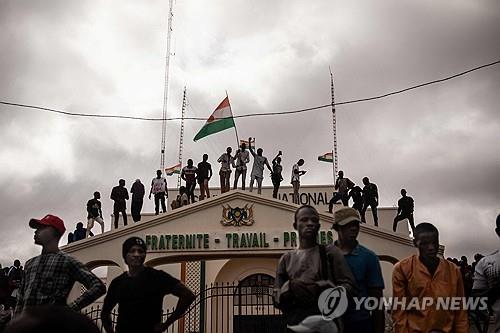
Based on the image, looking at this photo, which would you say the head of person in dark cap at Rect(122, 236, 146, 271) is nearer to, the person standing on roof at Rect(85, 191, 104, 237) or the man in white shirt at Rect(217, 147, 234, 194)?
the man in white shirt at Rect(217, 147, 234, 194)

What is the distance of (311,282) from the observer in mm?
3373

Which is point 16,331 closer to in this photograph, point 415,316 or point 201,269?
point 415,316

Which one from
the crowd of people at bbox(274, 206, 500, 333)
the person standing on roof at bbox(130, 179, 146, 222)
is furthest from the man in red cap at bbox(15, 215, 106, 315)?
the person standing on roof at bbox(130, 179, 146, 222)

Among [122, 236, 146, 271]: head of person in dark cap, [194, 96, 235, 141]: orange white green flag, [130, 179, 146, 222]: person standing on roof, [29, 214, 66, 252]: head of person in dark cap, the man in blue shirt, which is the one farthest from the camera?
[194, 96, 235, 141]: orange white green flag

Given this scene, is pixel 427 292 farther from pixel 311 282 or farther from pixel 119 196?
pixel 119 196

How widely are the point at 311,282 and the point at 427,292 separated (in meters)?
1.14

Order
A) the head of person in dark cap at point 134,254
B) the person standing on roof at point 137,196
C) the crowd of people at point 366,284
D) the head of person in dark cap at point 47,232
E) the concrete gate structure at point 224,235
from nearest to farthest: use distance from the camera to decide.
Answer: the crowd of people at point 366,284, the head of person in dark cap at point 134,254, the head of person in dark cap at point 47,232, the concrete gate structure at point 224,235, the person standing on roof at point 137,196

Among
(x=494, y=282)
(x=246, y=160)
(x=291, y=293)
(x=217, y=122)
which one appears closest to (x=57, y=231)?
(x=291, y=293)

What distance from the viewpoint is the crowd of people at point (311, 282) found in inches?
137

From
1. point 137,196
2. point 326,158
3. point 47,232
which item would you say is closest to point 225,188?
point 137,196

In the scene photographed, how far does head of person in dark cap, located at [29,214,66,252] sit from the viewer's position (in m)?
4.16

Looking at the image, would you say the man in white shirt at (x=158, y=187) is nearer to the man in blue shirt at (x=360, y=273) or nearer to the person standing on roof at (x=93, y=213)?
the person standing on roof at (x=93, y=213)

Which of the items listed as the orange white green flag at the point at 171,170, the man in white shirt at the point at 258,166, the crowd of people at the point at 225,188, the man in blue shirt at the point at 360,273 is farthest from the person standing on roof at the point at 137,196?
the man in blue shirt at the point at 360,273

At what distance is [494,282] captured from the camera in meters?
4.30
